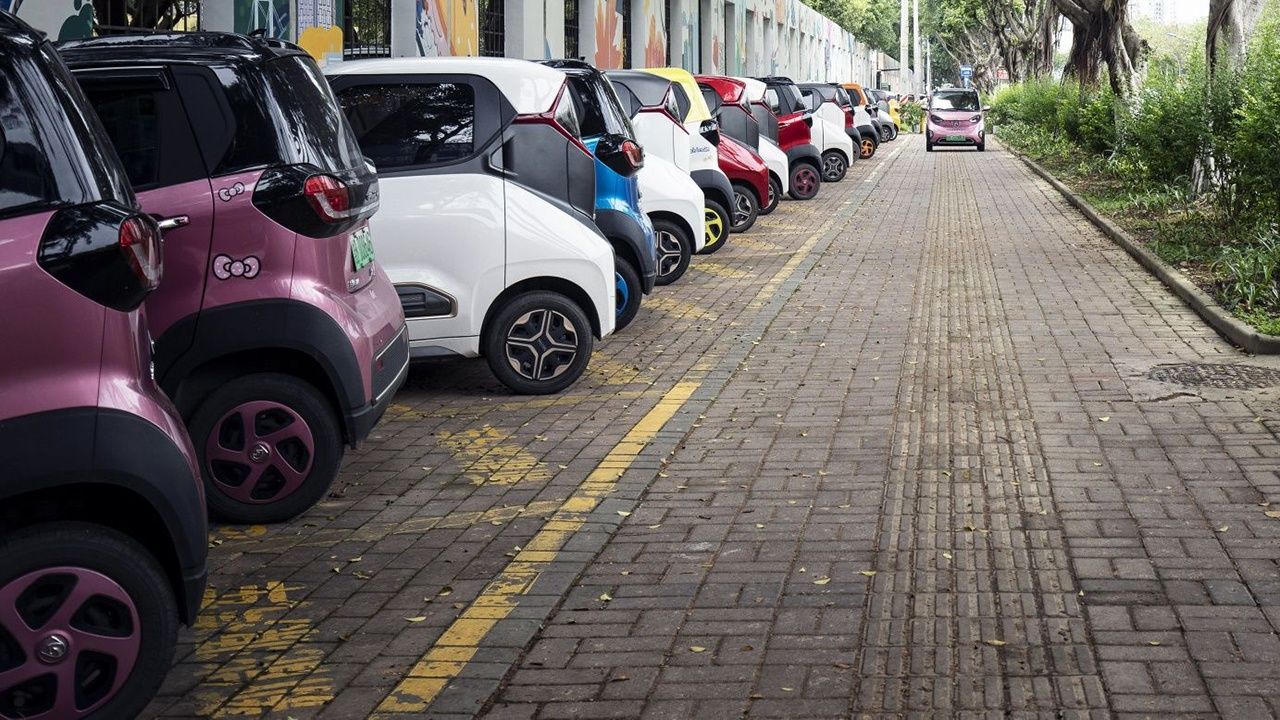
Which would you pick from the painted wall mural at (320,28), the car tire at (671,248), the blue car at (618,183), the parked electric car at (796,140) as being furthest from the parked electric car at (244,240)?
the parked electric car at (796,140)

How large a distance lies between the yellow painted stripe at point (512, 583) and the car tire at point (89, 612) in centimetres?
66

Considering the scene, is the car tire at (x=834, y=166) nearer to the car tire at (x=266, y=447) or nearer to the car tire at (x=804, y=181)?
the car tire at (x=804, y=181)

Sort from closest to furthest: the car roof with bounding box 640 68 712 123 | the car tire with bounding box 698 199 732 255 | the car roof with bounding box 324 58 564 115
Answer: the car roof with bounding box 324 58 564 115 < the car roof with bounding box 640 68 712 123 < the car tire with bounding box 698 199 732 255

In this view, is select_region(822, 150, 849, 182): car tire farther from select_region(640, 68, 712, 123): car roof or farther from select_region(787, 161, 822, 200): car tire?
select_region(640, 68, 712, 123): car roof

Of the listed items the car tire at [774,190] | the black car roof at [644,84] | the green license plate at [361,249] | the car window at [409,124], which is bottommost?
the car tire at [774,190]

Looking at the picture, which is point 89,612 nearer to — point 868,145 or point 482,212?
point 482,212

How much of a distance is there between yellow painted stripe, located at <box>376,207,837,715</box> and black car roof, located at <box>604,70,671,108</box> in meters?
6.23

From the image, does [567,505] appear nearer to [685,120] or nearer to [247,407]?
[247,407]

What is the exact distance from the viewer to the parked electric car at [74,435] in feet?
12.5

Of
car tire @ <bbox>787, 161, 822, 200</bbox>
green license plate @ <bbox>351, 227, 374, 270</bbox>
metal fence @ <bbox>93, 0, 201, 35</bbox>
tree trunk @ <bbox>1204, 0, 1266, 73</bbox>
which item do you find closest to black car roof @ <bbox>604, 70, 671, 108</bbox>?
metal fence @ <bbox>93, 0, 201, 35</bbox>

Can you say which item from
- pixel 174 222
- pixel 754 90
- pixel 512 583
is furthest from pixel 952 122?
pixel 512 583

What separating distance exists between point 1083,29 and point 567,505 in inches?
1270

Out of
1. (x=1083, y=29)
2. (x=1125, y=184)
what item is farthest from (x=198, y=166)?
(x=1083, y=29)

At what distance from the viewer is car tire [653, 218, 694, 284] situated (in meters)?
13.7
